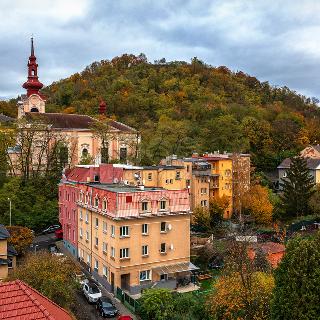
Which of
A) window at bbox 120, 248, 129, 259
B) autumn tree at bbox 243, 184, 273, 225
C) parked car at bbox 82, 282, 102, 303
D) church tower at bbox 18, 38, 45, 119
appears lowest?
parked car at bbox 82, 282, 102, 303

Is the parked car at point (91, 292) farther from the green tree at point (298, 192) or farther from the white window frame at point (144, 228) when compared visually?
the green tree at point (298, 192)

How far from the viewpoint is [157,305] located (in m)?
26.1

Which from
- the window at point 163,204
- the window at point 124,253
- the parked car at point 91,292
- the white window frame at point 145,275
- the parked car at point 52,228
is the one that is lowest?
the parked car at point 91,292

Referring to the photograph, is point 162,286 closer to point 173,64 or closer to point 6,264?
point 6,264

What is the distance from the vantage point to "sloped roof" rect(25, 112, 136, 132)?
198 ft

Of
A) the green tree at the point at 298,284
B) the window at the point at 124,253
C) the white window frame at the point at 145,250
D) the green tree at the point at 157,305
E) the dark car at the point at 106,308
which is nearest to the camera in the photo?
the green tree at the point at 298,284

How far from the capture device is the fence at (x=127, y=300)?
28.7m

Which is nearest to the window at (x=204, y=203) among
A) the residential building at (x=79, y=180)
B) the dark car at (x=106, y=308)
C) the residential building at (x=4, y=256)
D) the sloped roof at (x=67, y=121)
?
the residential building at (x=79, y=180)

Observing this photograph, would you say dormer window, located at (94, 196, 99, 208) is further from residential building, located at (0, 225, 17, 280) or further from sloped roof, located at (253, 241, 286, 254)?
sloped roof, located at (253, 241, 286, 254)

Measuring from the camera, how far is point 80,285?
1228 inches

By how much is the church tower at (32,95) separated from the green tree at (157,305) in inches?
1846

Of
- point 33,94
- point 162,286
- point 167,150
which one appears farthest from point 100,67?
point 162,286

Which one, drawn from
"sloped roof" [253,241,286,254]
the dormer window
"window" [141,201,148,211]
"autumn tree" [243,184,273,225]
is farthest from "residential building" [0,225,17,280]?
"autumn tree" [243,184,273,225]

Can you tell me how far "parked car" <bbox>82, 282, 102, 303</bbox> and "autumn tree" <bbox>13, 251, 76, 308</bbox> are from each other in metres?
3.60
